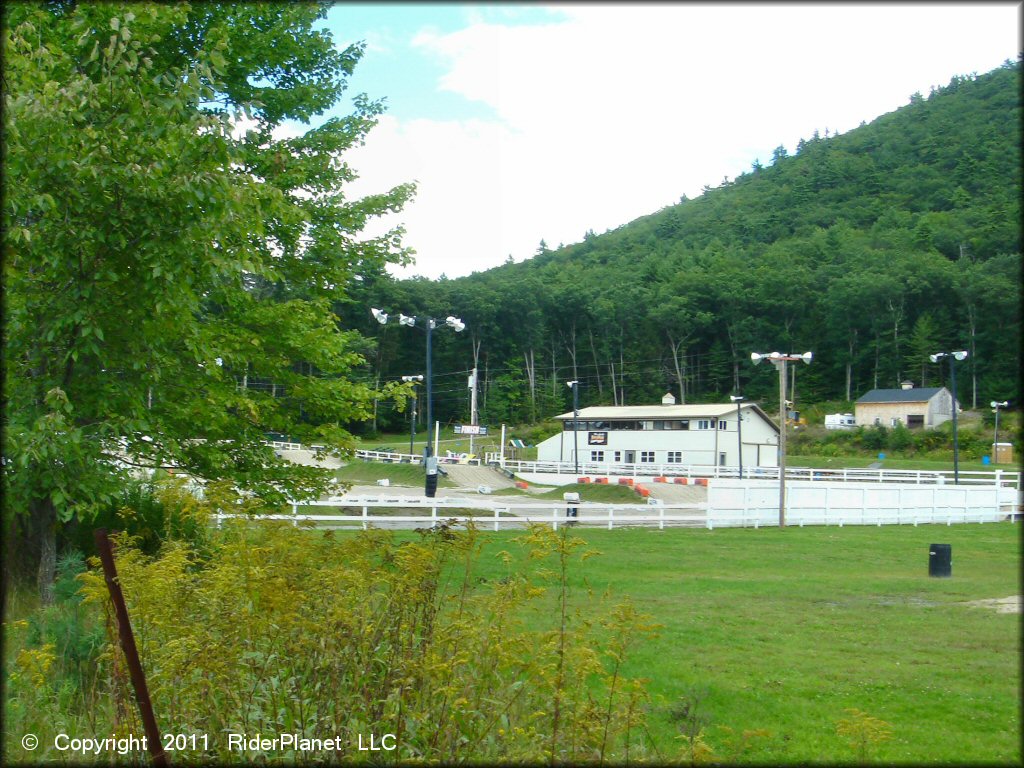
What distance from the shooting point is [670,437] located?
57.1m

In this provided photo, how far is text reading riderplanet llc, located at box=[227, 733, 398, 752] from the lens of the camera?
455cm

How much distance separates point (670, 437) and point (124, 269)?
52.1 m

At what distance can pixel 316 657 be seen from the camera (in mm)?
5059

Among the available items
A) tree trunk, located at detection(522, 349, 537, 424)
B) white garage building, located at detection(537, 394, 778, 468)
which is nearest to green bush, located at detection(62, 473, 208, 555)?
white garage building, located at detection(537, 394, 778, 468)

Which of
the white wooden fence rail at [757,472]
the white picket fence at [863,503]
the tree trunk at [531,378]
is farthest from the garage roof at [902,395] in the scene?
the tree trunk at [531,378]

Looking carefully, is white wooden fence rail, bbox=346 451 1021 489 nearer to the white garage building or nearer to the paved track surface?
the paved track surface

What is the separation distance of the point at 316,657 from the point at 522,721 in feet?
4.15

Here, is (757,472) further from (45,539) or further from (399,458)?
(45,539)

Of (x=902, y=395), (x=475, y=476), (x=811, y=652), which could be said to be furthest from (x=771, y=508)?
(x=902, y=395)

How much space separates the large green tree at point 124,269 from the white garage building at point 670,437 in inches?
1762

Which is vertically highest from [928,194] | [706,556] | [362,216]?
[928,194]

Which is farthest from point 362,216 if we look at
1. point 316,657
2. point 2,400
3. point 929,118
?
point 929,118

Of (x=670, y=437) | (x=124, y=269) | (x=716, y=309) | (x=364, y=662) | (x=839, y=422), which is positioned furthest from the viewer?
(x=716, y=309)

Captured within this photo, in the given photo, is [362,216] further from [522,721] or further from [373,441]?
[373,441]
